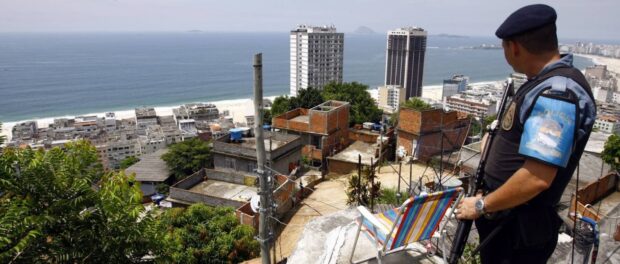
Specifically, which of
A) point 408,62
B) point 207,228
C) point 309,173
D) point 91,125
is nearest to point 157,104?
point 91,125

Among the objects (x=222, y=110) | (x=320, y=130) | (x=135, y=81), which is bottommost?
(x=222, y=110)

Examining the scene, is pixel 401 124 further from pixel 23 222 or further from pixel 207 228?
pixel 23 222

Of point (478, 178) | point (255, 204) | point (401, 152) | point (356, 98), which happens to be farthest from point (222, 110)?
point (478, 178)

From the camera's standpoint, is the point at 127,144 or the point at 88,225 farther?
the point at 127,144

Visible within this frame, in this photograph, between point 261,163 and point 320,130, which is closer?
point 261,163

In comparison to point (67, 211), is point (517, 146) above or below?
above

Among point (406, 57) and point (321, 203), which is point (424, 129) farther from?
point (406, 57)

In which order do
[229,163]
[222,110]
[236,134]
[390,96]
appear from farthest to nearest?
[390,96], [222,110], [236,134], [229,163]
